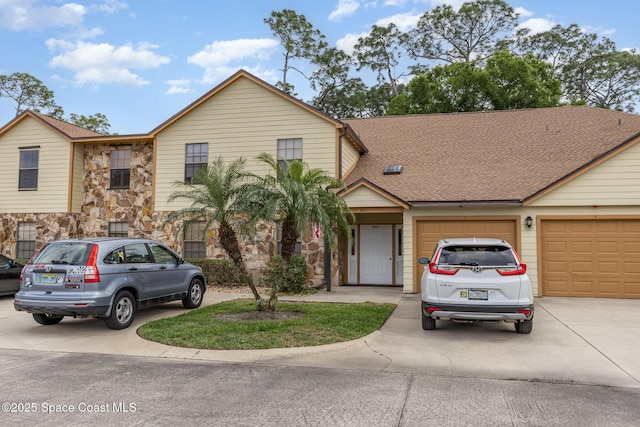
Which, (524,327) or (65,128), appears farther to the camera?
(65,128)

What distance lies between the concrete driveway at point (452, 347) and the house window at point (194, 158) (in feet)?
24.1

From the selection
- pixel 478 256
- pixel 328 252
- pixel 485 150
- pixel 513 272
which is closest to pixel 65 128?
pixel 328 252

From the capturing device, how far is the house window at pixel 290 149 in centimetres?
1578

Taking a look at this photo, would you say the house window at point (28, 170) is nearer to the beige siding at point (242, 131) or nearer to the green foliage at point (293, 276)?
the beige siding at point (242, 131)

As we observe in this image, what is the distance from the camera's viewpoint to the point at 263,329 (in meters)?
8.34

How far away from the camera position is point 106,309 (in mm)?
8258

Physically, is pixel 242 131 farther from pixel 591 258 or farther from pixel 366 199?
pixel 591 258

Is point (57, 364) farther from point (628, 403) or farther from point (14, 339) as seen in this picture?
point (628, 403)

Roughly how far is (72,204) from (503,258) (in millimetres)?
15602

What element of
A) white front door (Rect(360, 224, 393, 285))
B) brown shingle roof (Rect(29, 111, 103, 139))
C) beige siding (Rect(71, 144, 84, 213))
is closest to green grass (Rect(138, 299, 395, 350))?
white front door (Rect(360, 224, 393, 285))

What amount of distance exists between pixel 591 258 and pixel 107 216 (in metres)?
16.3

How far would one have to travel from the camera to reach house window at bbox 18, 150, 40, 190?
18.0 metres

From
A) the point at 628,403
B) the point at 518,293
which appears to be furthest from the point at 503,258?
the point at 628,403

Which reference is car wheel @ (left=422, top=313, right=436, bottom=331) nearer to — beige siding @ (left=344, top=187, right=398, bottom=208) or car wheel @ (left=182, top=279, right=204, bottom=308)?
car wheel @ (left=182, top=279, right=204, bottom=308)
